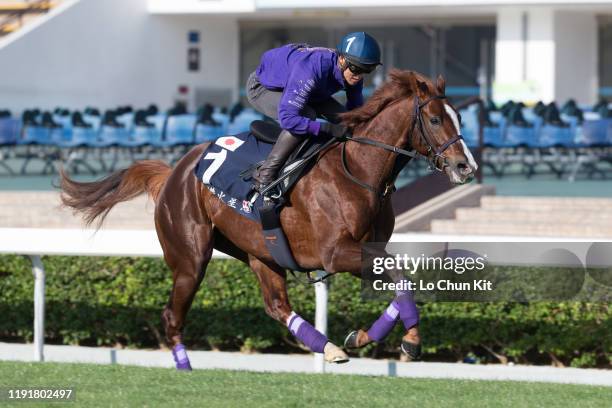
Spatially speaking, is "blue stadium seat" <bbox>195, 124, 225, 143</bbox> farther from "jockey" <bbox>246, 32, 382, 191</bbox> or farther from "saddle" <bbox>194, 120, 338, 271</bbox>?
"jockey" <bbox>246, 32, 382, 191</bbox>

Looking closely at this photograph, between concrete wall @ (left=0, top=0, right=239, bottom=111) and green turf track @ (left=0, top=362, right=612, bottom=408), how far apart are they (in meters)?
17.6

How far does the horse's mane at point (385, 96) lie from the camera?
530cm

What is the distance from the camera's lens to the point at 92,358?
288 inches

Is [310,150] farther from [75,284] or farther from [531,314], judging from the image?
[75,284]

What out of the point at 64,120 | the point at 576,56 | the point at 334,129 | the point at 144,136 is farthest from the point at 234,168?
the point at 576,56

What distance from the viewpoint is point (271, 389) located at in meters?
5.03

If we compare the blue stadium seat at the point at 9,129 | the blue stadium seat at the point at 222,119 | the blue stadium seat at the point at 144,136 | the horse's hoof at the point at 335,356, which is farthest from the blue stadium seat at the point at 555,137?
the horse's hoof at the point at 335,356

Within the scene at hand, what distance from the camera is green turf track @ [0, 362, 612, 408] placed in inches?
185

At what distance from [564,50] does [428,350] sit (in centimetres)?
1736

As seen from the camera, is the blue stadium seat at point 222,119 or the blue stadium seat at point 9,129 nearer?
the blue stadium seat at point 222,119

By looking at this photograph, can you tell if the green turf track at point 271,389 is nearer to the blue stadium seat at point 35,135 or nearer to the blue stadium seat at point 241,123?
the blue stadium seat at point 241,123

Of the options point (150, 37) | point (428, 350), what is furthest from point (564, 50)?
point (428, 350)

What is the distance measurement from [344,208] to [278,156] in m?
0.42

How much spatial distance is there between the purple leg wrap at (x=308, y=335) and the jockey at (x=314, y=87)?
0.63 metres
